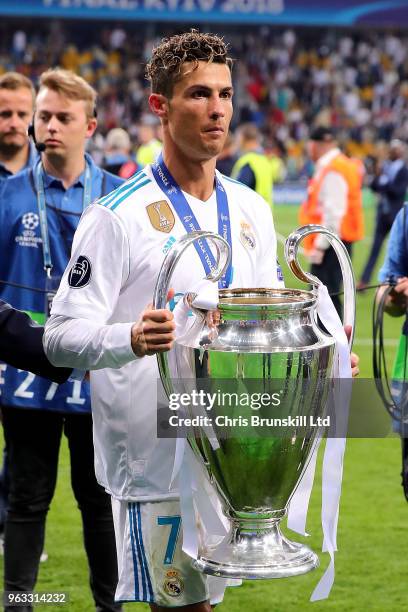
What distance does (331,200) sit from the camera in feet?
31.0

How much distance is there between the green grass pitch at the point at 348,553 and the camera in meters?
4.09

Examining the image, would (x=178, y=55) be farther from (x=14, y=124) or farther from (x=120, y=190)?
(x=14, y=124)

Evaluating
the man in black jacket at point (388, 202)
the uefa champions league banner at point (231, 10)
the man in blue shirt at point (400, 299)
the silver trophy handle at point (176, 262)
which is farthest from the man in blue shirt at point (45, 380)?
the uefa champions league banner at point (231, 10)

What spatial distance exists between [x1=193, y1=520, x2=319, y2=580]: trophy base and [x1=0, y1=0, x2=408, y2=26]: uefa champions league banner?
88.1 feet

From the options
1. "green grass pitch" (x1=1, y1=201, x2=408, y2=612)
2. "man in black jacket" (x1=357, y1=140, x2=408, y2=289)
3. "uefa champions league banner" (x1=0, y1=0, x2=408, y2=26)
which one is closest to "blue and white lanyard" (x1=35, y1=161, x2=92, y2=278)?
"green grass pitch" (x1=1, y1=201, x2=408, y2=612)

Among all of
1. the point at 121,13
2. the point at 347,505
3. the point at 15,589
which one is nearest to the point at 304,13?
the point at 121,13

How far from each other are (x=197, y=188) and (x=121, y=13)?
2668 centimetres

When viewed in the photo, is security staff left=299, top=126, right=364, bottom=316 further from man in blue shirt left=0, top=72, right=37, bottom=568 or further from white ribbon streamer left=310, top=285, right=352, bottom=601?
white ribbon streamer left=310, top=285, right=352, bottom=601

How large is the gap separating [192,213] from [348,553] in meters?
2.48

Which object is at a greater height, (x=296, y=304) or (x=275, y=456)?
(x=296, y=304)

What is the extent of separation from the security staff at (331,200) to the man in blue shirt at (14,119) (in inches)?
194

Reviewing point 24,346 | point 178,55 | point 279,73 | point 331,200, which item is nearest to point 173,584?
point 24,346

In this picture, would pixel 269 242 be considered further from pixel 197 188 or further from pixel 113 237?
pixel 113 237

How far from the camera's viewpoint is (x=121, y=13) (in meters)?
28.2
